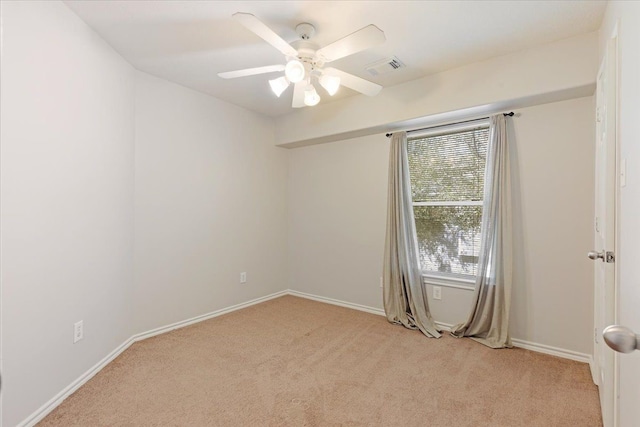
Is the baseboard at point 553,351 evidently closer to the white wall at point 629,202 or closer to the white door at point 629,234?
the white door at point 629,234

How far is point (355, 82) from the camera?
2385 mm

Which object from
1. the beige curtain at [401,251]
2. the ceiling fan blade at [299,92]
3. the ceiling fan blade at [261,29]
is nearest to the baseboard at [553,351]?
the beige curtain at [401,251]

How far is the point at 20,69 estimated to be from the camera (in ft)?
5.77

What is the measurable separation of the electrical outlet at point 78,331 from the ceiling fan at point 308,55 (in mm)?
1943

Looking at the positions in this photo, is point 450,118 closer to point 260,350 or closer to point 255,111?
point 255,111

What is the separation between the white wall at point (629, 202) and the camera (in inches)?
42.5

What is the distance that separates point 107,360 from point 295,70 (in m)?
2.56

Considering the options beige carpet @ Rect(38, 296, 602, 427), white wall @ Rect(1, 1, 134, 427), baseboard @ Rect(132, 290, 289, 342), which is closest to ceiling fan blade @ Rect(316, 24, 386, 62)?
white wall @ Rect(1, 1, 134, 427)

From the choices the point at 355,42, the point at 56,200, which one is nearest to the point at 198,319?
the point at 56,200

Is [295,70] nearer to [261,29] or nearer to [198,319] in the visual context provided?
[261,29]

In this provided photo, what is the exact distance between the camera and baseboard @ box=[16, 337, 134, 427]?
72.2 inches

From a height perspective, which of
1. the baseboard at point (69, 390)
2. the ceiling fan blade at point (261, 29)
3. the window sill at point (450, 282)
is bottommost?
the baseboard at point (69, 390)

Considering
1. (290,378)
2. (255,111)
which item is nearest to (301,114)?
(255,111)

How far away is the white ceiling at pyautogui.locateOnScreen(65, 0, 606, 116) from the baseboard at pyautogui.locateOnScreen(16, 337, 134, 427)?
7.91 feet
